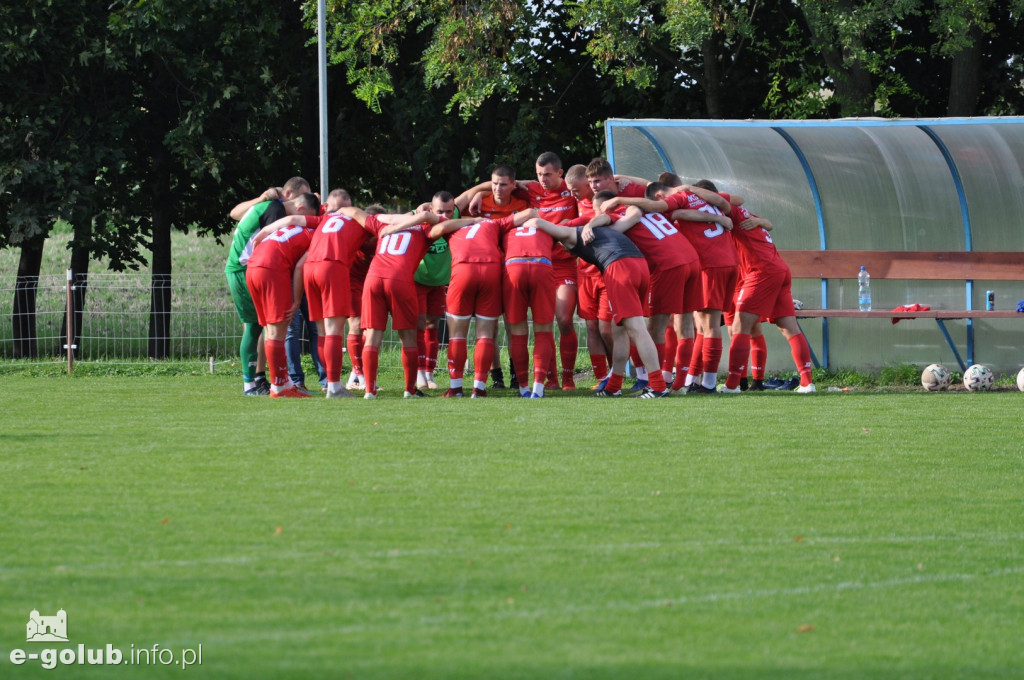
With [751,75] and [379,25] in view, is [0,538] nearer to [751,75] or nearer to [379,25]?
[379,25]

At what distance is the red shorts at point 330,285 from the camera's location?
40.0ft

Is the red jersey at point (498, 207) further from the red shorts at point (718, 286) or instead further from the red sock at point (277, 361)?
the red sock at point (277, 361)

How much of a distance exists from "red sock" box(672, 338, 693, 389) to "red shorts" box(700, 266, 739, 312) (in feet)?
1.21

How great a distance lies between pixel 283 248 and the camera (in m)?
12.3

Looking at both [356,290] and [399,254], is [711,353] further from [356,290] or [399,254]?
[356,290]

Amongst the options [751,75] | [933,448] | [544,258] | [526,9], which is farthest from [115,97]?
[933,448]

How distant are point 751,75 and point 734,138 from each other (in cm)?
516

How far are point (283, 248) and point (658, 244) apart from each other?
11.1 feet

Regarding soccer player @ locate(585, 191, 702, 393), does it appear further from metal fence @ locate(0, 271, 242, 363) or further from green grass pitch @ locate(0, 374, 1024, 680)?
metal fence @ locate(0, 271, 242, 363)

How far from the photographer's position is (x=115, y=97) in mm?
21094

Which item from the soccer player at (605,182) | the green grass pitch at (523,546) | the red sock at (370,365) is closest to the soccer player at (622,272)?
the soccer player at (605,182)

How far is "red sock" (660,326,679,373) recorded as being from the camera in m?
13.4

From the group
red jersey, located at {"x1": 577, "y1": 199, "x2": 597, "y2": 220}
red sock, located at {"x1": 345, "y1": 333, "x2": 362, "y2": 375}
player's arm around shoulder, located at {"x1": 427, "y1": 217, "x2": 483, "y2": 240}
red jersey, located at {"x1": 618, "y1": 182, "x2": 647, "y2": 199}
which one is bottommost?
red sock, located at {"x1": 345, "y1": 333, "x2": 362, "y2": 375}

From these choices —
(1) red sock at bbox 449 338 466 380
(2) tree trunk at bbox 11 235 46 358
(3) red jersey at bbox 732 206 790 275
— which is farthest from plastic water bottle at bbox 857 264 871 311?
(2) tree trunk at bbox 11 235 46 358
